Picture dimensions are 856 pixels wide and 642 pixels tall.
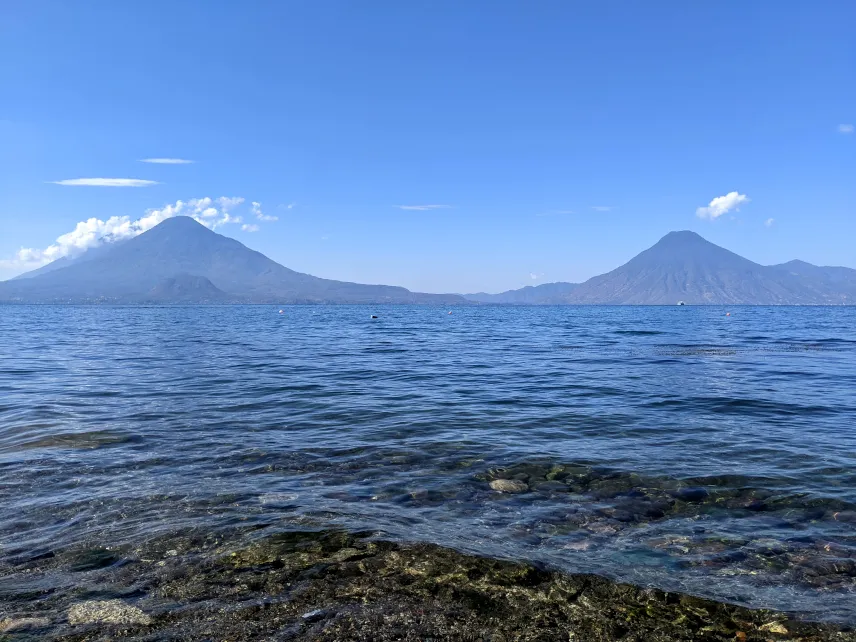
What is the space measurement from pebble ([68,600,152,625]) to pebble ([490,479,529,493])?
670cm

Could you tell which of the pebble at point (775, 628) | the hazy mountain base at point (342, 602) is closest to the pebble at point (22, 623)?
the hazy mountain base at point (342, 602)

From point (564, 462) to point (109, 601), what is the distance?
30.8 ft

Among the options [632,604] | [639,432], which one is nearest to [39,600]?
[632,604]

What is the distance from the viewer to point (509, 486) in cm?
1105

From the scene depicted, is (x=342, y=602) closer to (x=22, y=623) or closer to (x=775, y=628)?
(x=22, y=623)

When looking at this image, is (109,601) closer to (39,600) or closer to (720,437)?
(39,600)

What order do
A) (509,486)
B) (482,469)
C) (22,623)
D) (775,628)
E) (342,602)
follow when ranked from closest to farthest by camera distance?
(22,623) < (775,628) < (342,602) < (509,486) < (482,469)

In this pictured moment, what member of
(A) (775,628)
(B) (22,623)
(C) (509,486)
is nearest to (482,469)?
(C) (509,486)

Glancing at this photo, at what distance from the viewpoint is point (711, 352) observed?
134 feet

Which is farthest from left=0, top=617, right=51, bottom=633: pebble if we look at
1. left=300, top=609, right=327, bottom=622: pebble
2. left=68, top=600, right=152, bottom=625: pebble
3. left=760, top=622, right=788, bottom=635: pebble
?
left=760, top=622, right=788, bottom=635: pebble

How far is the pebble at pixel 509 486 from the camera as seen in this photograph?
35.6 feet

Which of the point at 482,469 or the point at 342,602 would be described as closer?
the point at 342,602

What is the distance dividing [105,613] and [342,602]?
2.63m

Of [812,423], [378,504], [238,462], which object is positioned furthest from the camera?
[812,423]
